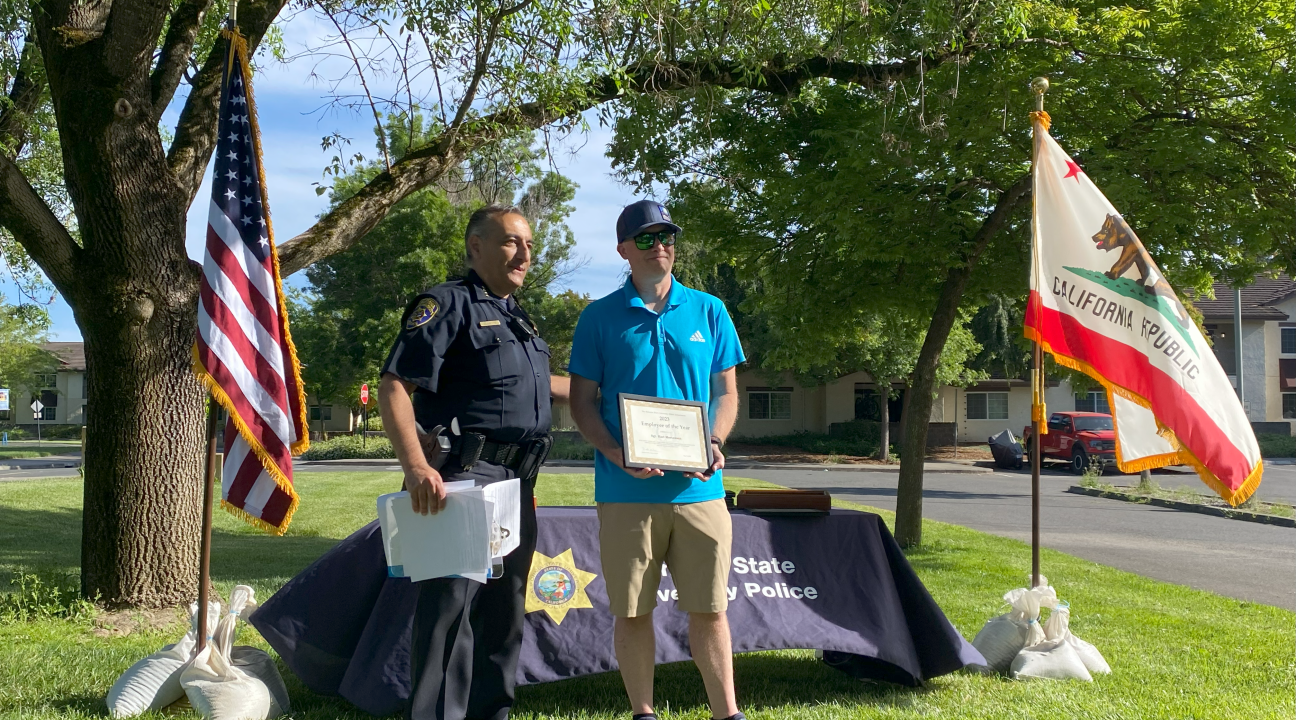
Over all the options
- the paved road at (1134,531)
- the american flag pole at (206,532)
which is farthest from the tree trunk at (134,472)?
the paved road at (1134,531)

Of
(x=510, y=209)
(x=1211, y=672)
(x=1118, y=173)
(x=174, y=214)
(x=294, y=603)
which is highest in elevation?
(x=1118, y=173)

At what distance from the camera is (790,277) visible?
1159cm

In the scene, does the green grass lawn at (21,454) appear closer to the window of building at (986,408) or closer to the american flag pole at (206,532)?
the american flag pole at (206,532)

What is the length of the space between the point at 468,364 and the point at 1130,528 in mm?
14053

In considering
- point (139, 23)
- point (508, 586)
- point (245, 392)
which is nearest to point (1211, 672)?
point (508, 586)

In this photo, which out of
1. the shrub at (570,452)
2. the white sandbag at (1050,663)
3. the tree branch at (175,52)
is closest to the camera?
the white sandbag at (1050,663)

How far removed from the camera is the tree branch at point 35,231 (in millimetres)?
6250

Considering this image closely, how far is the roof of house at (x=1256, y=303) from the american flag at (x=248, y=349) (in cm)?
4585

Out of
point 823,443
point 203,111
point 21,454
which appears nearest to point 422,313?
point 203,111

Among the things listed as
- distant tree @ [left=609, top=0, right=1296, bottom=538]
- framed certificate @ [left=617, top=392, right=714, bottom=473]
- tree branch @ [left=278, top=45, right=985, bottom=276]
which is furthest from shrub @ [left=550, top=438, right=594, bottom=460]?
framed certificate @ [left=617, top=392, right=714, bottom=473]

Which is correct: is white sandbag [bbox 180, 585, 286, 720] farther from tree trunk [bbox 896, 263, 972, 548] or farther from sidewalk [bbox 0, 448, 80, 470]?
sidewalk [bbox 0, 448, 80, 470]

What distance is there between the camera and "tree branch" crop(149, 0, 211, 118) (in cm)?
687

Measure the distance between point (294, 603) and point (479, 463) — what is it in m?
1.30

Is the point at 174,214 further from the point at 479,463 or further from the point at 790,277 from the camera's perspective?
the point at 790,277
